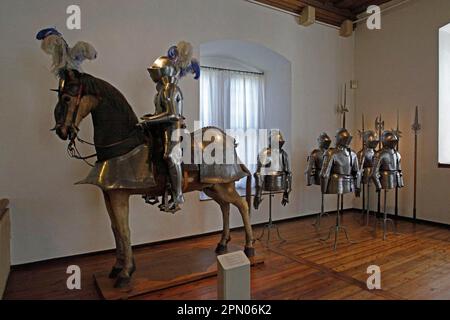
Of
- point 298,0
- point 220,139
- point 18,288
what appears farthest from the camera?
point 298,0

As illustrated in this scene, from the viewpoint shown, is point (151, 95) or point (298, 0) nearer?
point (151, 95)

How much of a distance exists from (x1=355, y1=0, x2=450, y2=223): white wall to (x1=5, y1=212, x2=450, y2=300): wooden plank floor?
76 cm

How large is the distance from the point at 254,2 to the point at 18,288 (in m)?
4.51

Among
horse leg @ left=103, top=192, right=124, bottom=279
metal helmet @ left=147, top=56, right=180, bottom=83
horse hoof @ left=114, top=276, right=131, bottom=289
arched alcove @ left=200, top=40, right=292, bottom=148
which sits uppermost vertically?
arched alcove @ left=200, top=40, right=292, bottom=148

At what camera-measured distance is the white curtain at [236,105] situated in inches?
198

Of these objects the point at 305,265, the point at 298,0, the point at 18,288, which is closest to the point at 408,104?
the point at 298,0

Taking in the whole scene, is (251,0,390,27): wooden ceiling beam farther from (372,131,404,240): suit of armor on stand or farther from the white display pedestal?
the white display pedestal

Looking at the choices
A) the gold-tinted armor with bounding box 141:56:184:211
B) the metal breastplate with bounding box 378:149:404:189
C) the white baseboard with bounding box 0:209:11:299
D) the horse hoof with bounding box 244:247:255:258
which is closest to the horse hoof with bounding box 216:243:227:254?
the horse hoof with bounding box 244:247:255:258

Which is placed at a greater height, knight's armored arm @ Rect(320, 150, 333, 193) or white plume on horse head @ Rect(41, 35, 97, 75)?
white plume on horse head @ Rect(41, 35, 97, 75)

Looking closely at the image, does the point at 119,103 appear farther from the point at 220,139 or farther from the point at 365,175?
the point at 365,175

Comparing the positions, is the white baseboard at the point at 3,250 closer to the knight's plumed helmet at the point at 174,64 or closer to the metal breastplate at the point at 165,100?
the metal breastplate at the point at 165,100

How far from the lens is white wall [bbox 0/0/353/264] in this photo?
312cm

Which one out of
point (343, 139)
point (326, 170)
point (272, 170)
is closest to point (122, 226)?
point (272, 170)
